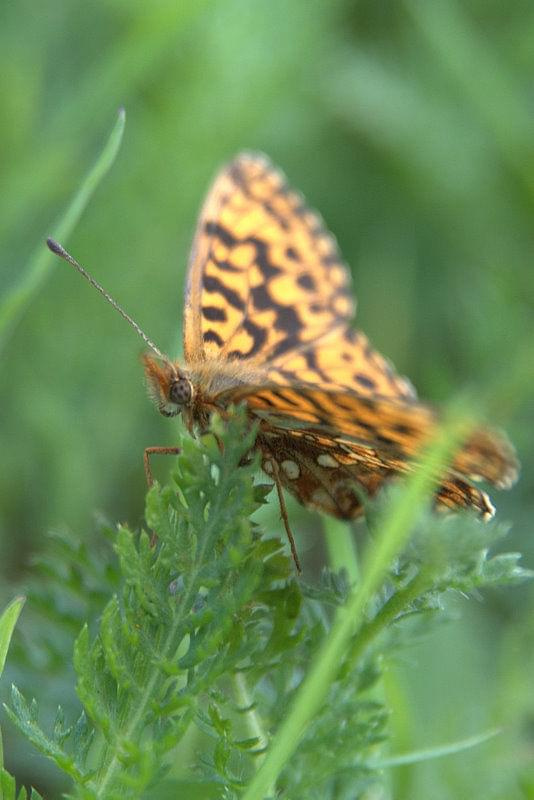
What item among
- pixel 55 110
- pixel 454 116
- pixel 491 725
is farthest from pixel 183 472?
pixel 454 116

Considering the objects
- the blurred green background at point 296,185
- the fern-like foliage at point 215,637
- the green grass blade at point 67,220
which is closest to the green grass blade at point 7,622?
the fern-like foliage at point 215,637

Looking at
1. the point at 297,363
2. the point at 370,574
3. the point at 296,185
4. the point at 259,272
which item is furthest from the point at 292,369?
the point at 296,185

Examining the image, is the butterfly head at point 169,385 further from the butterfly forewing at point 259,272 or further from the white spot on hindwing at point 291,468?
the butterfly forewing at point 259,272

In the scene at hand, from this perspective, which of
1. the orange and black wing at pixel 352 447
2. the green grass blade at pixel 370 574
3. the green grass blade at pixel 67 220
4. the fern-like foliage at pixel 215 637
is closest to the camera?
the green grass blade at pixel 370 574

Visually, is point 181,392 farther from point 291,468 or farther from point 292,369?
point 292,369

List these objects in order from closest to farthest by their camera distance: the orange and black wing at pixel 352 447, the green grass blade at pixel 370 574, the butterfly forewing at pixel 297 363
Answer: the green grass blade at pixel 370 574 < the orange and black wing at pixel 352 447 < the butterfly forewing at pixel 297 363

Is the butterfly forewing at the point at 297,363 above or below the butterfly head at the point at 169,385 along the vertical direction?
above

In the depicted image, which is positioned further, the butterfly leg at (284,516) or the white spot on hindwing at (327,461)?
the white spot on hindwing at (327,461)
